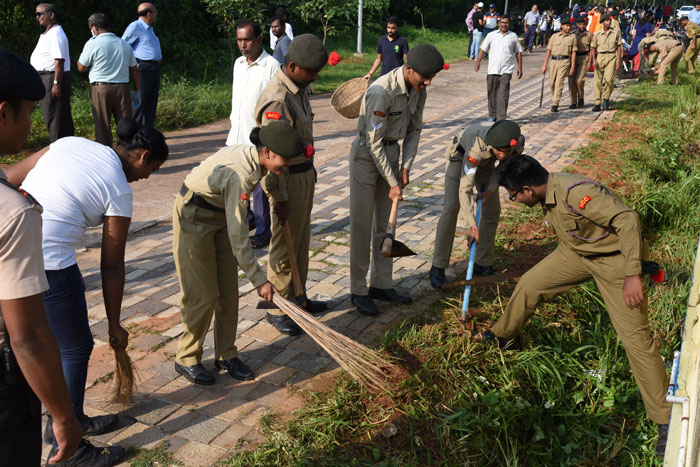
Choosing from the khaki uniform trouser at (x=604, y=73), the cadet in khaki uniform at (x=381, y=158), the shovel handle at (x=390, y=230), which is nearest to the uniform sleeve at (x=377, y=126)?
the cadet in khaki uniform at (x=381, y=158)

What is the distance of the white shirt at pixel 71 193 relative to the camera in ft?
9.48

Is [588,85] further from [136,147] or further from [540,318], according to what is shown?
[136,147]

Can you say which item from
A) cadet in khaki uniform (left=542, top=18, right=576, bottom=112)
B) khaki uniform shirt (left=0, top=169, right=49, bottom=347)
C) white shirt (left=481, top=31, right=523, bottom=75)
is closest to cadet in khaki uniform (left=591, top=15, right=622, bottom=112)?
cadet in khaki uniform (left=542, top=18, right=576, bottom=112)

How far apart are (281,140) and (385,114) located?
54.1 inches

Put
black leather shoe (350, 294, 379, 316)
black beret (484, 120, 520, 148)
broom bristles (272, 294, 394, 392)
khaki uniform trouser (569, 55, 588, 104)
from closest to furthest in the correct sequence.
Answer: broom bristles (272, 294, 394, 392), black beret (484, 120, 520, 148), black leather shoe (350, 294, 379, 316), khaki uniform trouser (569, 55, 588, 104)

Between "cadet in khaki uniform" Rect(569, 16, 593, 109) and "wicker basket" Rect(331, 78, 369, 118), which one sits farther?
"cadet in khaki uniform" Rect(569, 16, 593, 109)

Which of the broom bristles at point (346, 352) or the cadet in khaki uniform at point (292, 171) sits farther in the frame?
the cadet in khaki uniform at point (292, 171)

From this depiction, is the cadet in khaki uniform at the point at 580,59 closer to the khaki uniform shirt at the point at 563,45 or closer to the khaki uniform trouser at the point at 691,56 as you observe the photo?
the khaki uniform shirt at the point at 563,45

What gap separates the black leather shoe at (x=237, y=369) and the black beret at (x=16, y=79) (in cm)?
250

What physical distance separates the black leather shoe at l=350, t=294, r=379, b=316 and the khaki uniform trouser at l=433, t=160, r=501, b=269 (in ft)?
2.79

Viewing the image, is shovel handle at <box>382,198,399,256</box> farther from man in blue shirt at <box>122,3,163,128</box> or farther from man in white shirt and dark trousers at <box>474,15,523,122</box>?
man in white shirt and dark trousers at <box>474,15,523,122</box>

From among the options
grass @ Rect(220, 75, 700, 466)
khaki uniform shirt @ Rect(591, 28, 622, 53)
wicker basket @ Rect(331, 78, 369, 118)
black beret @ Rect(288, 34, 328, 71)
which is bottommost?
grass @ Rect(220, 75, 700, 466)

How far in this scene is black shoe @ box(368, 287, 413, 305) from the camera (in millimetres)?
5125

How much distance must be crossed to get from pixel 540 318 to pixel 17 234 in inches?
154
